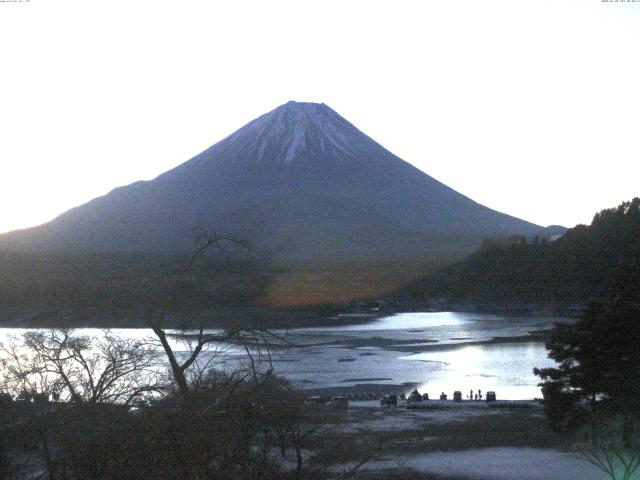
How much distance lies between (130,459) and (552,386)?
9.53m

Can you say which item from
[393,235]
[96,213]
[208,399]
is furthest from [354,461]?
[393,235]

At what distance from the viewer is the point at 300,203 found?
8138 centimetres

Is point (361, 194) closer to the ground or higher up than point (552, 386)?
higher up

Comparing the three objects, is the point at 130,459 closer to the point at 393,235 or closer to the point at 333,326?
the point at 333,326

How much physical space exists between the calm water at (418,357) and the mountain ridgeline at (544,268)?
6671mm

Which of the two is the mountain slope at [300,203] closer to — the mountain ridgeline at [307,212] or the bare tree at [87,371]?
the mountain ridgeline at [307,212]

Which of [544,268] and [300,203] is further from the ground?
[300,203]

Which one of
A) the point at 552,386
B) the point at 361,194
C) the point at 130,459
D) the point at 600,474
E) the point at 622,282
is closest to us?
the point at 130,459

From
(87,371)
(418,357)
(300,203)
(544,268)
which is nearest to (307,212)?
(300,203)

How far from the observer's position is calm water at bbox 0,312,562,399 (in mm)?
20750

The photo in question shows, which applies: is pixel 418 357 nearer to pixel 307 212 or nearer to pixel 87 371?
pixel 87 371

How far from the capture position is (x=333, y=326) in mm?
37125

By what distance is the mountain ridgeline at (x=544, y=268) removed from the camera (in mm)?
43812

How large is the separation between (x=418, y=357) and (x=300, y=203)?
2186 inches
